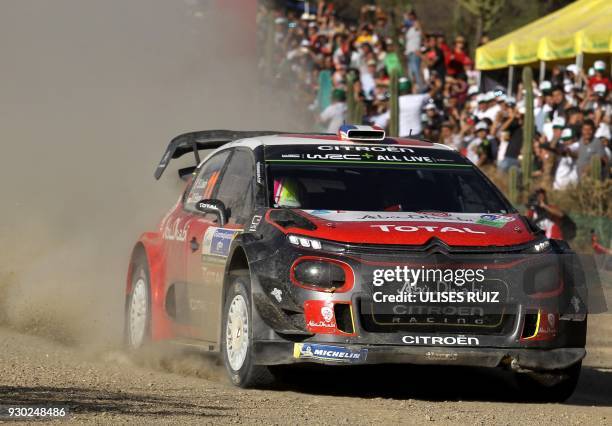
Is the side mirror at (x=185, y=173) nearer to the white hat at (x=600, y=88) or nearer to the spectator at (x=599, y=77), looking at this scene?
the white hat at (x=600, y=88)

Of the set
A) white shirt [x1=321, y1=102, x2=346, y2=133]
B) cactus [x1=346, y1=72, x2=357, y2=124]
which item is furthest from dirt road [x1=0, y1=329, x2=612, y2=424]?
white shirt [x1=321, y1=102, x2=346, y2=133]

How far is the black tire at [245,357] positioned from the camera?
779cm

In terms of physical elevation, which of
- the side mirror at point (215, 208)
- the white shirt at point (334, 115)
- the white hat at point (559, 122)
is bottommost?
the white shirt at point (334, 115)

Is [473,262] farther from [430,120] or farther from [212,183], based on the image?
[430,120]

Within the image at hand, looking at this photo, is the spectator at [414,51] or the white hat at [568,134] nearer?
the white hat at [568,134]

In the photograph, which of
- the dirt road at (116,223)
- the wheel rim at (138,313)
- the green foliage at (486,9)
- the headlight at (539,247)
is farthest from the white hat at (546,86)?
the headlight at (539,247)

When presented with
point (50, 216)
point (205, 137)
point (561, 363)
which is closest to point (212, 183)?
point (205, 137)

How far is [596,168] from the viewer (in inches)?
645

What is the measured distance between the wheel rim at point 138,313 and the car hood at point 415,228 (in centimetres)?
211

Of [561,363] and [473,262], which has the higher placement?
[473,262]

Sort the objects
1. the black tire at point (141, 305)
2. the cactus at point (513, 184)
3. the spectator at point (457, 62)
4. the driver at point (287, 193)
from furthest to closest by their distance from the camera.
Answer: the spectator at point (457, 62)
the cactus at point (513, 184)
the black tire at point (141, 305)
the driver at point (287, 193)

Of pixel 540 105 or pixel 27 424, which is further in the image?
pixel 540 105

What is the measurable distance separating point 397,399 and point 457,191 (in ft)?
5.04

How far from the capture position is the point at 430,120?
69.5 feet
